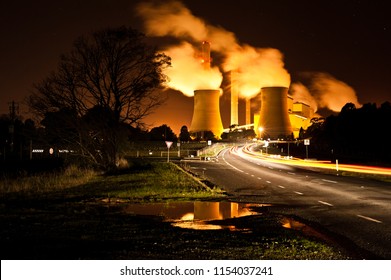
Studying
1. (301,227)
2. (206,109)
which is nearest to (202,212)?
(301,227)

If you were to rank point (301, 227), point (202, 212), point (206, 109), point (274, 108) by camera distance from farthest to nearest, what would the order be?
point (274, 108) → point (206, 109) → point (202, 212) → point (301, 227)

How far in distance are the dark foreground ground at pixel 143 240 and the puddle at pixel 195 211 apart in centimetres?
51

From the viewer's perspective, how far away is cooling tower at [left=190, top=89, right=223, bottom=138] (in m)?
112

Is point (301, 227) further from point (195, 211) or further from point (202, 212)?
point (195, 211)

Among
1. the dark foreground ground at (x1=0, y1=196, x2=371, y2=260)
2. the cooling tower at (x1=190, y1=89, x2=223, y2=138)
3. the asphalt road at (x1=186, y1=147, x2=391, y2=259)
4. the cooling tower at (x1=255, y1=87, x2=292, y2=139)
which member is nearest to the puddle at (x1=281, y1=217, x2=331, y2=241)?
the dark foreground ground at (x1=0, y1=196, x2=371, y2=260)

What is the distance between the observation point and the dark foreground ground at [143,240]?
7.00m

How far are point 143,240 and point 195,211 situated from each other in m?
5.18

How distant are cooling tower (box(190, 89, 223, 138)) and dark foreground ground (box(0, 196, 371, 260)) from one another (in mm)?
100896

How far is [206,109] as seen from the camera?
113m

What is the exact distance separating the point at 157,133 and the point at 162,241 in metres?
126

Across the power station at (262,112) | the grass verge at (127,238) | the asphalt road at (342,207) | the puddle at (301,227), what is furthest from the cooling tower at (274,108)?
the puddle at (301,227)

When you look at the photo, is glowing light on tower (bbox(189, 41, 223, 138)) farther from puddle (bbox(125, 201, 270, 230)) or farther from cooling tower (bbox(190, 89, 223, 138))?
puddle (bbox(125, 201, 270, 230))

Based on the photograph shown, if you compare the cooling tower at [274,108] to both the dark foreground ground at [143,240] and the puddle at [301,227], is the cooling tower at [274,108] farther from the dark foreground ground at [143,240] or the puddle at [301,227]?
the dark foreground ground at [143,240]
